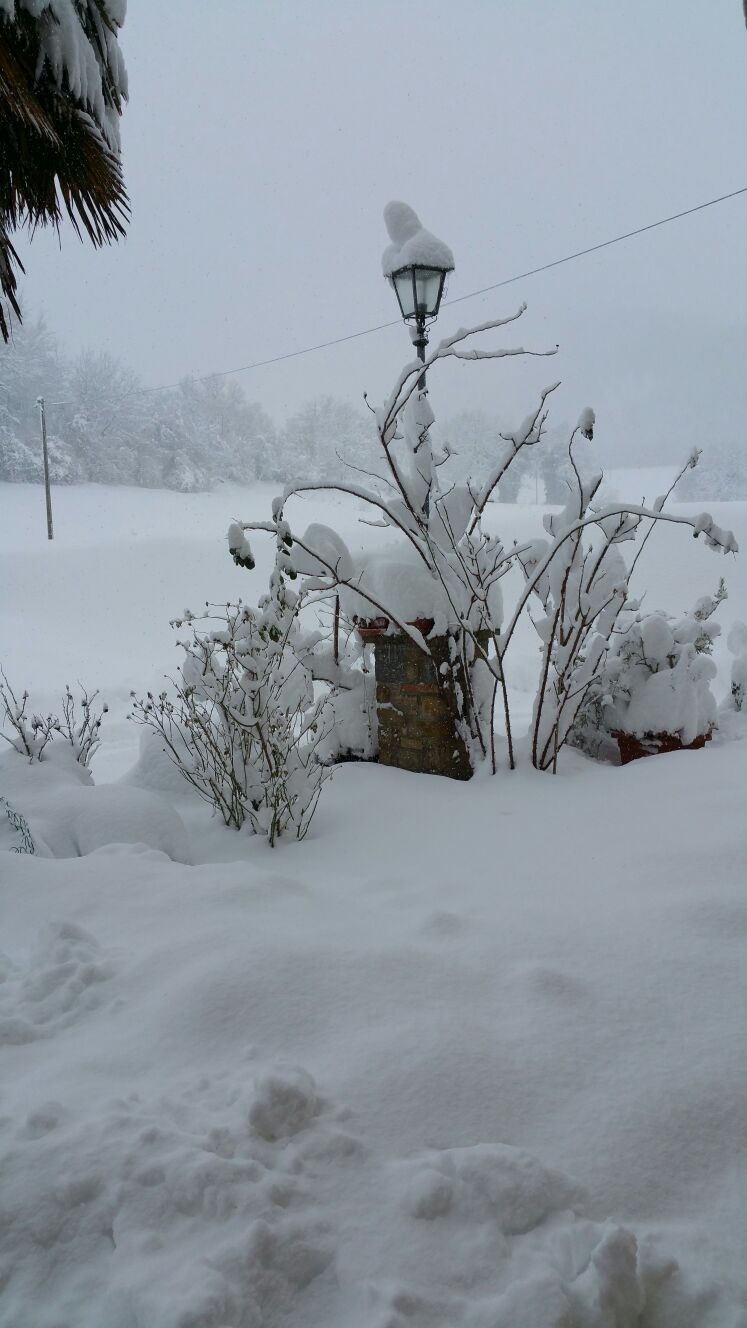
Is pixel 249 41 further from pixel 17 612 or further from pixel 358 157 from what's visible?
pixel 17 612

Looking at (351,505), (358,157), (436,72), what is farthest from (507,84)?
(351,505)

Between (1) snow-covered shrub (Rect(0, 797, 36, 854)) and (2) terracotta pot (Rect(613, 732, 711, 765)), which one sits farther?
(2) terracotta pot (Rect(613, 732, 711, 765))

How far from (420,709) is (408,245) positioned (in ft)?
7.90

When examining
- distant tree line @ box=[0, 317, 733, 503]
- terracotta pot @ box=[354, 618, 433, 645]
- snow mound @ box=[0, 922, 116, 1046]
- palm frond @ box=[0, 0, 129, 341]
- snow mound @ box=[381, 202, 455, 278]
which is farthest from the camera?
distant tree line @ box=[0, 317, 733, 503]

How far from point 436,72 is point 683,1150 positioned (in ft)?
273

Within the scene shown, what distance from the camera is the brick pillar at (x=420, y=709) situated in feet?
11.8

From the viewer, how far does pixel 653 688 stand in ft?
12.6

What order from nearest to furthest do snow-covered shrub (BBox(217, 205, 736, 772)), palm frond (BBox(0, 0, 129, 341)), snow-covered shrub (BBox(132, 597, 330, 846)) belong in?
1. palm frond (BBox(0, 0, 129, 341))
2. snow-covered shrub (BBox(132, 597, 330, 846))
3. snow-covered shrub (BBox(217, 205, 736, 772))

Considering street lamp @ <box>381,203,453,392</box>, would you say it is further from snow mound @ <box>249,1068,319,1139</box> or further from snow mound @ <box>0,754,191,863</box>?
snow mound @ <box>249,1068,319,1139</box>

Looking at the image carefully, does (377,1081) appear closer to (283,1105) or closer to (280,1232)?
(283,1105)

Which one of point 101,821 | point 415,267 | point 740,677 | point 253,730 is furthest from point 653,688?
point 101,821

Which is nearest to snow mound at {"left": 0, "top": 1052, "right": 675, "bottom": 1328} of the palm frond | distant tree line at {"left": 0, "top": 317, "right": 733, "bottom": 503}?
the palm frond

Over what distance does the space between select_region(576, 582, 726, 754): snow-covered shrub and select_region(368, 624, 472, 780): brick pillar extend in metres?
0.91

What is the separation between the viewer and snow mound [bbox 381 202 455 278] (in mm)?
3730
